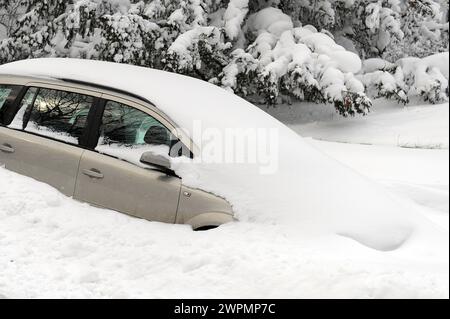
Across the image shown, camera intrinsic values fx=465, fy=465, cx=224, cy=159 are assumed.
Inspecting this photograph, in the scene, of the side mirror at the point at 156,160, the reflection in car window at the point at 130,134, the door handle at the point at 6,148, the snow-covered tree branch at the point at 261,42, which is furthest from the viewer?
the snow-covered tree branch at the point at 261,42

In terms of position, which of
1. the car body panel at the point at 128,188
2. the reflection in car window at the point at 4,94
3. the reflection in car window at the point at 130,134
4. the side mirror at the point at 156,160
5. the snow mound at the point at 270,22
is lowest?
the car body panel at the point at 128,188

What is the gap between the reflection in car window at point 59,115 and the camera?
13.3ft

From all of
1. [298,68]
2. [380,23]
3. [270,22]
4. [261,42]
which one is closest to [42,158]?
[298,68]

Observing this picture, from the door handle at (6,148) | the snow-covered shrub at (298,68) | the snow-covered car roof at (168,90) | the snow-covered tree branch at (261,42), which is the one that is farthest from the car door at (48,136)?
the snow-covered shrub at (298,68)

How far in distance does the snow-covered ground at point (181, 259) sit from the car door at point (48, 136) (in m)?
0.13

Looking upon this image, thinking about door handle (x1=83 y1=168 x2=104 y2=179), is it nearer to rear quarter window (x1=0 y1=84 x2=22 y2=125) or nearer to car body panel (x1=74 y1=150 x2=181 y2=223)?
car body panel (x1=74 y1=150 x2=181 y2=223)

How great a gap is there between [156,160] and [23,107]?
1690 mm

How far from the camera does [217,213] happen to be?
3.41 m

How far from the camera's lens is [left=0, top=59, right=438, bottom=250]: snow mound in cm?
327

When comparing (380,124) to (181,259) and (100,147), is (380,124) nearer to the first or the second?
(100,147)

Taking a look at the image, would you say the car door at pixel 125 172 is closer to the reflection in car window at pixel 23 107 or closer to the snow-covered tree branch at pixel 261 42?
the reflection in car window at pixel 23 107

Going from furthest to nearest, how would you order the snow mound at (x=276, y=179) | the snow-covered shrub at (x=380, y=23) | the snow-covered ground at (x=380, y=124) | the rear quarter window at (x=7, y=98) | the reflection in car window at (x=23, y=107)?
the snow-covered shrub at (x=380, y=23) → the snow-covered ground at (x=380, y=124) → the rear quarter window at (x=7, y=98) → the reflection in car window at (x=23, y=107) → the snow mound at (x=276, y=179)
